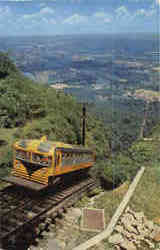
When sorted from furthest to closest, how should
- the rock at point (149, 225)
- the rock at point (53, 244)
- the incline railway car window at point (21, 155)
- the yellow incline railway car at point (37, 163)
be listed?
the incline railway car window at point (21, 155)
the yellow incline railway car at point (37, 163)
the rock at point (149, 225)
the rock at point (53, 244)

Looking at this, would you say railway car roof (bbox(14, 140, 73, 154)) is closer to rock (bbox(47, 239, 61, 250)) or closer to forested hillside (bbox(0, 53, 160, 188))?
forested hillside (bbox(0, 53, 160, 188))

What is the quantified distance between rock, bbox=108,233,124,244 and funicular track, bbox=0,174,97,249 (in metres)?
2.48

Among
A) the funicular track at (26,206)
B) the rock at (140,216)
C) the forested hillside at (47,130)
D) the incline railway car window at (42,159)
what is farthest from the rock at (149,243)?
the forested hillside at (47,130)

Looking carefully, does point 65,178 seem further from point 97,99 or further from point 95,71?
point 95,71

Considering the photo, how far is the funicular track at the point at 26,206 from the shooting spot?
873 centimetres

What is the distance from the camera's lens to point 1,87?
84.7ft

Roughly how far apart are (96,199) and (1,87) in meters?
17.3

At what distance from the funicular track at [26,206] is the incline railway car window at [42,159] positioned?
1469 mm

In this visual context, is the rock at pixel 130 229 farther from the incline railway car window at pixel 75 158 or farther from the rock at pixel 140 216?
the incline railway car window at pixel 75 158

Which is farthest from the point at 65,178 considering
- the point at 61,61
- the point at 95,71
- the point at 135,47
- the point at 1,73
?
the point at 135,47

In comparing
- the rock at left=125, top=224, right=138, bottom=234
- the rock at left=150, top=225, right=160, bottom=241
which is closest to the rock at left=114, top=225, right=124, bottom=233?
the rock at left=125, top=224, right=138, bottom=234

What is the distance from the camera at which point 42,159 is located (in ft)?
36.6

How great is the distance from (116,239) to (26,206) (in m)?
3.72

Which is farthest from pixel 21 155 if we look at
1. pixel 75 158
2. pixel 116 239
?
pixel 116 239
